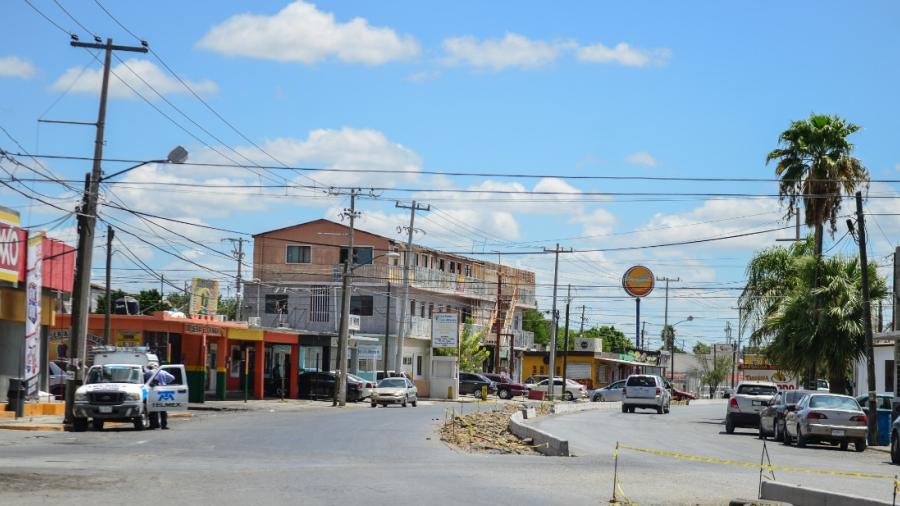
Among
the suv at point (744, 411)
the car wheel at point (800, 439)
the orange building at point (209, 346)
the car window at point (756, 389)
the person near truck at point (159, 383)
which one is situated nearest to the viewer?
the car wheel at point (800, 439)

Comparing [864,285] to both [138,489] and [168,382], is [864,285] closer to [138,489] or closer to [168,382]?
[168,382]

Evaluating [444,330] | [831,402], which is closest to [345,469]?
[831,402]

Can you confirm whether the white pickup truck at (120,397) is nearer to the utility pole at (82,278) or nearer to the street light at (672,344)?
the utility pole at (82,278)

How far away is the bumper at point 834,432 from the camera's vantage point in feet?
100

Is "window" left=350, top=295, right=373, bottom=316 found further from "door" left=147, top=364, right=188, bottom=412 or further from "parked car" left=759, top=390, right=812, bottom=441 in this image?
"parked car" left=759, top=390, right=812, bottom=441

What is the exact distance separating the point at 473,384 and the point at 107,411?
47686 mm

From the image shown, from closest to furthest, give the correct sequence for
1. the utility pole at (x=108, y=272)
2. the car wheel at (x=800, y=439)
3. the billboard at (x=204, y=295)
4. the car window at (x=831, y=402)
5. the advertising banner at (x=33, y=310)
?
the car window at (x=831, y=402)
the car wheel at (x=800, y=439)
the advertising banner at (x=33, y=310)
the utility pole at (x=108, y=272)
the billboard at (x=204, y=295)

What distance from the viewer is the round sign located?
78250 mm

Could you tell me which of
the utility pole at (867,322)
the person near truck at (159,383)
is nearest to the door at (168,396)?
the person near truck at (159,383)

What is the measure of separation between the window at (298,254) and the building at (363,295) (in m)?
0.07

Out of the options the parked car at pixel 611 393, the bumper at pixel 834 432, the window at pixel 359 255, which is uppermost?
the window at pixel 359 255

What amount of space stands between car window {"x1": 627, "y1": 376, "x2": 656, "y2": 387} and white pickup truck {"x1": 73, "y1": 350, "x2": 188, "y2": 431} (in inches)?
1109

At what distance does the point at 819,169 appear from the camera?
45.2 metres

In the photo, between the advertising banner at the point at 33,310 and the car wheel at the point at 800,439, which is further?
the advertising banner at the point at 33,310
